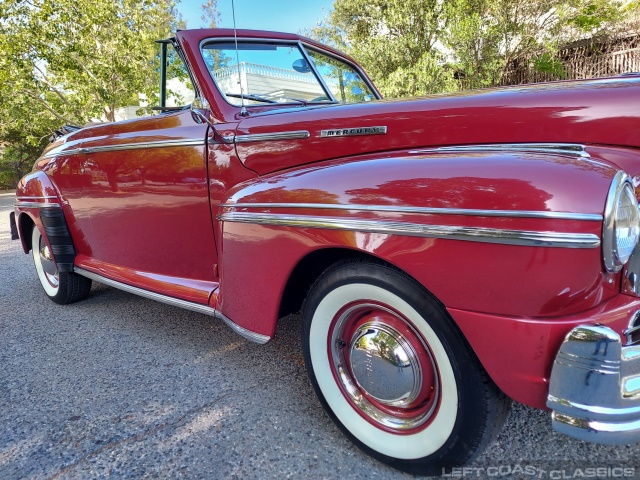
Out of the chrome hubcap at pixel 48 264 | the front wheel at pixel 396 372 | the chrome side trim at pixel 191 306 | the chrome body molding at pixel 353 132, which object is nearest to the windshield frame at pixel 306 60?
the chrome body molding at pixel 353 132

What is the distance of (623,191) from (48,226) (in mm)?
3230

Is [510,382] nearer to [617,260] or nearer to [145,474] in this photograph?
[617,260]

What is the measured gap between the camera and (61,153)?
2982mm

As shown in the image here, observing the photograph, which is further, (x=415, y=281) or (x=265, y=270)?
(x=265, y=270)

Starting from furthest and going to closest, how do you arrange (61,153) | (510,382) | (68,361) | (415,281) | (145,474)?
1. (61,153)
2. (68,361)
3. (145,474)
4. (415,281)
5. (510,382)

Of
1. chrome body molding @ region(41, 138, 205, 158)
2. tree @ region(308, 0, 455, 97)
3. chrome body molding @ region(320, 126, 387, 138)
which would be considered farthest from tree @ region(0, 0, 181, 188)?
chrome body molding @ region(320, 126, 387, 138)

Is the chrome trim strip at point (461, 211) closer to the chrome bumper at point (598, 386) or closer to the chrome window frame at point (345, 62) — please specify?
the chrome bumper at point (598, 386)

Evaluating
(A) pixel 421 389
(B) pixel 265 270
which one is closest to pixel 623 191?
(A) pixel 421 389

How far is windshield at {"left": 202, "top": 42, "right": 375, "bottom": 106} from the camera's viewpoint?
2215mm

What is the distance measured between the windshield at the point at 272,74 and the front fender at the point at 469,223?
885 mm

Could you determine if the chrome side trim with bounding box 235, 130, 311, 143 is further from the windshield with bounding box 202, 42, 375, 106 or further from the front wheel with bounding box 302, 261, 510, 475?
the front wheel with bounding box 302, 261, 510, 475

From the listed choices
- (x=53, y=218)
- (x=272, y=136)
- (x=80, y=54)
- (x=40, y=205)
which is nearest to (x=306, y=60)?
(x=272, y=136)

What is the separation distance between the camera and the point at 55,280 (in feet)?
11.1

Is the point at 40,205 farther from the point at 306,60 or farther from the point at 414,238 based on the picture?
the point at 414,238
